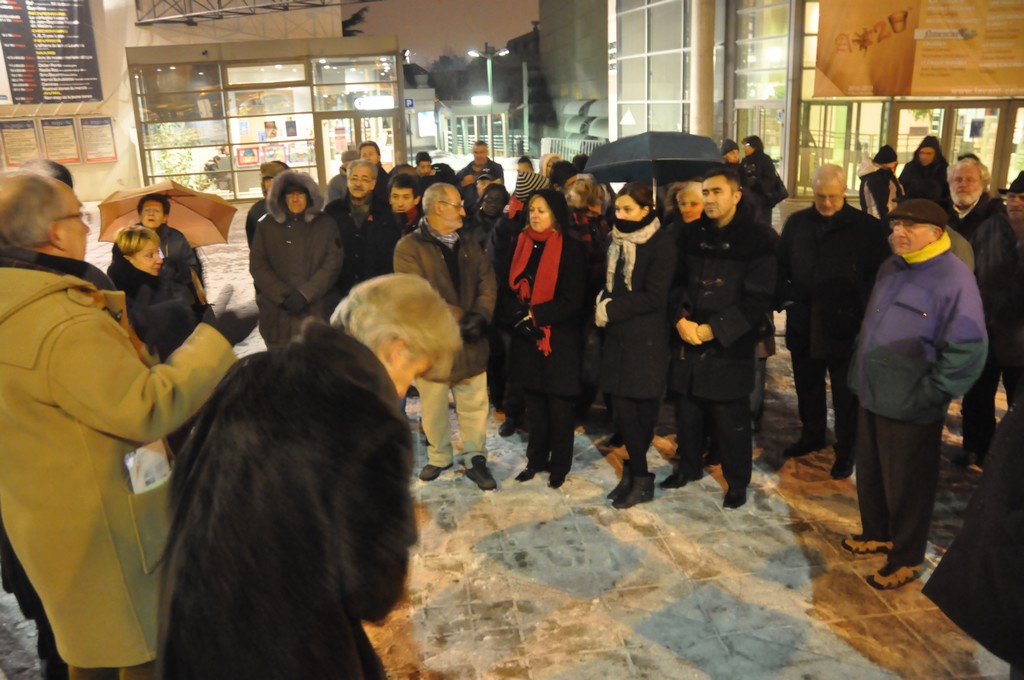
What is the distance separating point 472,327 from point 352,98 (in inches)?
714

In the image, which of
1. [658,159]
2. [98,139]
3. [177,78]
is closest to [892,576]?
[658,159]

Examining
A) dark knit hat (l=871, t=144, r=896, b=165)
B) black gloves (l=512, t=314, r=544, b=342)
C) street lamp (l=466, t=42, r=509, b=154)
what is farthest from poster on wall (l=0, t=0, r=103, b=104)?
black gloves (l=512, t=314, r=544, b=342)

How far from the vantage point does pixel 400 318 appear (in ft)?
6.52

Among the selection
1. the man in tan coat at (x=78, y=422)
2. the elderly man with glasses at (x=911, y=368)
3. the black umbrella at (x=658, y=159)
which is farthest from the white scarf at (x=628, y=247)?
the black umbrella at (x=658, y=159)

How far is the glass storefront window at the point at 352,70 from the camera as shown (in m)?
21.2

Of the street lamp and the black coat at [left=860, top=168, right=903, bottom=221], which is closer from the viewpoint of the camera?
the black coat at [left=860, top=168, right=903, bottom=221]

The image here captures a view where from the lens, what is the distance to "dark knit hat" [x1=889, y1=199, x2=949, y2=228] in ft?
12.1

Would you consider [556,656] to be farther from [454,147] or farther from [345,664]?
[454,147]

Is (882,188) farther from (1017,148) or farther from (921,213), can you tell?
(1017,148)

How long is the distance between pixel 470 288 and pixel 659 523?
188cm

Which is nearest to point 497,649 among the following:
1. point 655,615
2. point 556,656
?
point 556,656

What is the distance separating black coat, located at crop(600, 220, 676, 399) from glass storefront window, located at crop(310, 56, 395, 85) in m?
17.9

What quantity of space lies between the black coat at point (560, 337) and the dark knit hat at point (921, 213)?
1898 mm

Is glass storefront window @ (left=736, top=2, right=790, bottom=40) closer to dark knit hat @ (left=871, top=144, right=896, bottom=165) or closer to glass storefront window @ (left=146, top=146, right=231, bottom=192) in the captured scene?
dark knit hat @ (left=871, top=144, right=896, bottom=165)
